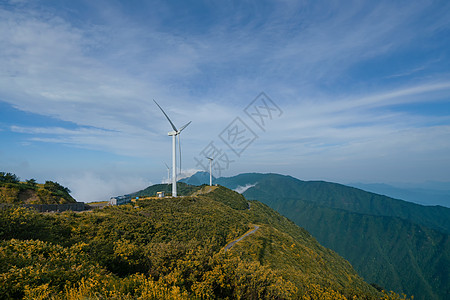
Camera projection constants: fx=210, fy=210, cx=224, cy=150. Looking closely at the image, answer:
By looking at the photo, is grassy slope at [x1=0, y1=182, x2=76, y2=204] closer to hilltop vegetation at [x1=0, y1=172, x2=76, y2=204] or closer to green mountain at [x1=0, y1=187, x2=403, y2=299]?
hilltop vegetation at [x1=0, y1=172, x2=76, y2=204]

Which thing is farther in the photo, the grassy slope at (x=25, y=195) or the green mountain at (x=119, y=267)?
the grassy slope at (x=25, y=195)

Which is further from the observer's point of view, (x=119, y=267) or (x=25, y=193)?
(x=25, y=193)

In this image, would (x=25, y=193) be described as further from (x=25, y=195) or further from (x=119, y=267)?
(x=119, y=267)

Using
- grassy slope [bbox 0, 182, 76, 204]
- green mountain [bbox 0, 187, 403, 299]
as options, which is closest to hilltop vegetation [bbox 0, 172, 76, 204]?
grassy slope [bbox 0, 182, 76, 204]

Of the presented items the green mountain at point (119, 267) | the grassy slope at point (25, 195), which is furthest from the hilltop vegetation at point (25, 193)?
the green mountain at point (119, 267)

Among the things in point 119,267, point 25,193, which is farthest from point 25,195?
point 119,267

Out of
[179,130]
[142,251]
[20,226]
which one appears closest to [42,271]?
[142,251]

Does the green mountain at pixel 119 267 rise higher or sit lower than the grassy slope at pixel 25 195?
lower

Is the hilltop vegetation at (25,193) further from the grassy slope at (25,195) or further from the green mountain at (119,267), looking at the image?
the green mountain at (119,267)
